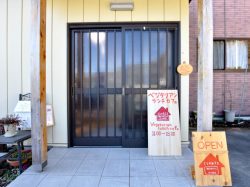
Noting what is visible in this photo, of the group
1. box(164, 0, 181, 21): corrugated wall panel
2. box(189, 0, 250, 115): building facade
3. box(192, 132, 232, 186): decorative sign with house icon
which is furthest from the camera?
box(189, 0, 250, 115): building facade

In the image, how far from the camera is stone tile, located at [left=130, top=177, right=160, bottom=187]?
10.4ft

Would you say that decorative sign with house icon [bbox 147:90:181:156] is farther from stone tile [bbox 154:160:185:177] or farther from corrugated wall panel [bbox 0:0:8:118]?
corrugated wall panel [bbox 0:0:8:118]

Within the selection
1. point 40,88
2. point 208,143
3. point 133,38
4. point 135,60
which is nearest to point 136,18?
point 133,38

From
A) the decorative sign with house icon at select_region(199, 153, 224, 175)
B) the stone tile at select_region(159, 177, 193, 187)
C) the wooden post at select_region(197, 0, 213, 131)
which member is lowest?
the stone tile at select_region(159, 177, 193, 187)

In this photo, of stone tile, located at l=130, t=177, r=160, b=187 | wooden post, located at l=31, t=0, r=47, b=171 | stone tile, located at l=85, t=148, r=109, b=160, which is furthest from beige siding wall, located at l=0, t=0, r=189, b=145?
stone tile, located at l=130, t=177, r=160, b=187

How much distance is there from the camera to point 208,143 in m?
3.24

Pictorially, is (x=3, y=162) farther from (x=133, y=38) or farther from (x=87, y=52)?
(x=133, y=38)

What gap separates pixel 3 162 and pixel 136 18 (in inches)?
133

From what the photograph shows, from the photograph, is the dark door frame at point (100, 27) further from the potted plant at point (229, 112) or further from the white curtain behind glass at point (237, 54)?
the white curtain behind glass at point (237, 54)

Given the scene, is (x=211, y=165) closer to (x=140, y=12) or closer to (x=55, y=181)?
(x=55, y=181)

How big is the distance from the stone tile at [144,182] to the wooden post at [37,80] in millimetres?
1322

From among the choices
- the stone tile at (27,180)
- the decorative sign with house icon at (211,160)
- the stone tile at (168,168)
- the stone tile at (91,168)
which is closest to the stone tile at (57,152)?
the stone tile at (91,168)

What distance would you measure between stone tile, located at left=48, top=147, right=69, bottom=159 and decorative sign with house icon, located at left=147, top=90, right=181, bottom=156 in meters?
1.52

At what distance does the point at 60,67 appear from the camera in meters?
4.85
